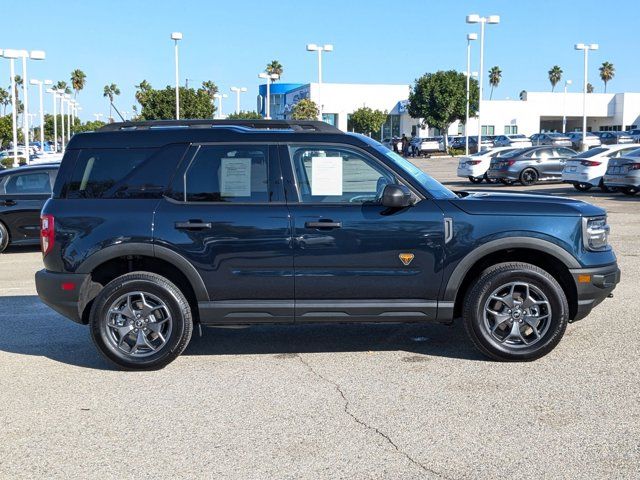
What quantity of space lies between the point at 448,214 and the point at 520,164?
2267cm

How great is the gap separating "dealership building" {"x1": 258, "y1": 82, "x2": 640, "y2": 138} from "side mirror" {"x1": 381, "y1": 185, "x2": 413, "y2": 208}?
264 ft

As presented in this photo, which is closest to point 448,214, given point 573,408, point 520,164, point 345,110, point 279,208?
point 279,208

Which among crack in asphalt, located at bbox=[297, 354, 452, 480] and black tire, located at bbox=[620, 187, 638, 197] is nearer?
crack in asphalt, located at bbox=[297, 354, 452, 480]

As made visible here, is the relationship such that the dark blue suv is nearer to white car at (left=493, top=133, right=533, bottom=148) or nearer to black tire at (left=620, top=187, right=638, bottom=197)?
black tire at (left=620, top=187, right=638, bottom=197)

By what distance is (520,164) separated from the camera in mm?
27578

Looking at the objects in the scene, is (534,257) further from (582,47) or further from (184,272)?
(582,47)

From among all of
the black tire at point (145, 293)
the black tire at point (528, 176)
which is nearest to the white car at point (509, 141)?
the black tire at point (528, 176)

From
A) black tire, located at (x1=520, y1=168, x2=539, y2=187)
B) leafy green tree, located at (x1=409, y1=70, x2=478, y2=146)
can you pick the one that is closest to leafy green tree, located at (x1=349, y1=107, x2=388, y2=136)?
leafy green tree, located at (x1=409, y1=70, x2=478, y2=146)

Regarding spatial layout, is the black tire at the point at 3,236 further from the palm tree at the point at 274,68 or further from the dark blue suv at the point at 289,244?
the palm tree at the point at 274,68

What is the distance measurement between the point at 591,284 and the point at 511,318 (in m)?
0.68

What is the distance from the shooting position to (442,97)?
66.0 m

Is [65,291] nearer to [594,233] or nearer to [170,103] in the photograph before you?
[594,233]

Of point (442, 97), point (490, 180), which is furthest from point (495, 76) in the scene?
point (490, 180)

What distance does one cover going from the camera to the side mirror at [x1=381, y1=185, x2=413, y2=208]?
5.77 metres
